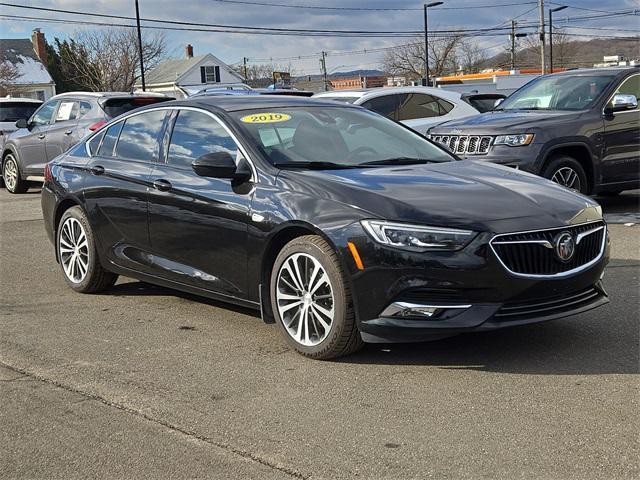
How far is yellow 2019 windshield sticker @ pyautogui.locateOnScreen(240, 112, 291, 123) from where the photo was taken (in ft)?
18.7

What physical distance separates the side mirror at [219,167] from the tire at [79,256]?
1.76 m

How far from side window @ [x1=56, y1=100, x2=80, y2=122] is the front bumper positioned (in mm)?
11325

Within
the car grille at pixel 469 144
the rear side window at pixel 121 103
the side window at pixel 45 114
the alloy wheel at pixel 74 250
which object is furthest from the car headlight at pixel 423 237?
the side window at pixel 45 114

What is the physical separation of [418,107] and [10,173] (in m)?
8.03

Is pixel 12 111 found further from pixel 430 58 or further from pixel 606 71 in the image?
pixel 430 58

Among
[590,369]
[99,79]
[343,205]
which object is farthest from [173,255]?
[99,79]

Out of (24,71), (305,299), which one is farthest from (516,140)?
(24,71)

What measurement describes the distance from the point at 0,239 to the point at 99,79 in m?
48.0

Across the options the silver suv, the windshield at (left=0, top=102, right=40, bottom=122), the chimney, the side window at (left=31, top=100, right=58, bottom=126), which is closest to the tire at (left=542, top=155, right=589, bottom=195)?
the silver suv

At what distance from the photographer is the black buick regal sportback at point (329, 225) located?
14.6ft

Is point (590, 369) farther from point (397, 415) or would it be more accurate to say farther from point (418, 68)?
point (418, 68)

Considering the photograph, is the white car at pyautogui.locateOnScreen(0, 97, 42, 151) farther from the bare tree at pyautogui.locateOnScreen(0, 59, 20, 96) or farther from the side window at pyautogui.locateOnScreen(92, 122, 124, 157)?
the bare tree at pyautogui.locateOnScreen(0, 59, 20, 96)

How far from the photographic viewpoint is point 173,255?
5.87 meters

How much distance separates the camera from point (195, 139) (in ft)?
19.3
